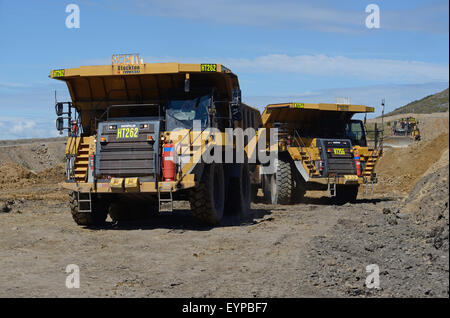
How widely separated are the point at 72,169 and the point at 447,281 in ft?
22.9

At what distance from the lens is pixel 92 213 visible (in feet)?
38.6

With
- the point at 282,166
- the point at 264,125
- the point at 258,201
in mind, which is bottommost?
the point at 258,201

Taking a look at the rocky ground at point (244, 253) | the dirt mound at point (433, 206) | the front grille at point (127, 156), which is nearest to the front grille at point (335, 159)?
the rocky ground at point (244, 253)

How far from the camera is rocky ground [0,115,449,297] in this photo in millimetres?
6570

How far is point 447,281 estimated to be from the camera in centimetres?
639

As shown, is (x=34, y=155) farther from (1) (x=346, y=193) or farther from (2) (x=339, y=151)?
(2) (x=339, y=151)

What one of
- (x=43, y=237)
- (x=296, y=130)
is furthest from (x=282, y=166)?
(x=43, y=237)

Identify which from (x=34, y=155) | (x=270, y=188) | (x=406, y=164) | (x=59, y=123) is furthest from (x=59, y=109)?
(x=34, y=155)

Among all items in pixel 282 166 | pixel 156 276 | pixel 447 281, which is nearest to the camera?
pixel 447 281

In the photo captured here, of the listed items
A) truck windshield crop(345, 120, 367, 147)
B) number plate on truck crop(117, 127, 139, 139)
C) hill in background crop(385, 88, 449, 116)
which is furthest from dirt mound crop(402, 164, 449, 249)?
hill in background crop(385, 88, 449, 116)

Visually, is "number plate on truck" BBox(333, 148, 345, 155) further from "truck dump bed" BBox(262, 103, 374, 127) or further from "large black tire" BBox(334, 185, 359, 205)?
"truck dump bed" BBox(262, 103, 374, 127)

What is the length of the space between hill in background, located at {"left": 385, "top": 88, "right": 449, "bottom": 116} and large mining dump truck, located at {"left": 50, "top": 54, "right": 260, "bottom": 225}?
78.5m

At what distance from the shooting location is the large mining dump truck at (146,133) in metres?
10.8
